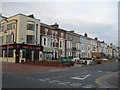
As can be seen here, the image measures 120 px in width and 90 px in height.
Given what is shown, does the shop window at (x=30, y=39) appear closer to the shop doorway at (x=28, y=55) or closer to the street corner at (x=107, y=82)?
the shop doorway at (x=28, y=55)

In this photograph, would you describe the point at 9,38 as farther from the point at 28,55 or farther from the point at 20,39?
the point at 28,55

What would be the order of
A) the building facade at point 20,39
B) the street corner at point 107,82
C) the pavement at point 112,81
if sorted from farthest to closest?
the building facade at point 20,39 < the pavement at point 112,81 < the street corner at point 107,82

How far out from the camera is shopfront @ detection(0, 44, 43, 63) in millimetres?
33438

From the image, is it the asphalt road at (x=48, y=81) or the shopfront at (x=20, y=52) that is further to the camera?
the shopfront at (x=20, y=52)

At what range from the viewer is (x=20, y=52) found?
3347cm

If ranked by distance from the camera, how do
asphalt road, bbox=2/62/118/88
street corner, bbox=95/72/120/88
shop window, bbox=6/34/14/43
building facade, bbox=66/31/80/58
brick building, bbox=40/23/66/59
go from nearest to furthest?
asphalt road, bbox=2/62/118/88, street corner, bbox=95/72/120/88, shop window, bbox=6/34/14/43, brick building, bbox=40/23/66/59, building facade, bbox=66/31/80/58

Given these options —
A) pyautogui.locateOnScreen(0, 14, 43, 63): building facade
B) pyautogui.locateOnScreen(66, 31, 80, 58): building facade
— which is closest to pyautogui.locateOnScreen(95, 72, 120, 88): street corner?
pyautogui.locateOnScreen(0, 14, 43, 63): building facade

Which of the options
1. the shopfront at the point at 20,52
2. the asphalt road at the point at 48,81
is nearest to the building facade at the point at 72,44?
the shopfront at the point at 20,52

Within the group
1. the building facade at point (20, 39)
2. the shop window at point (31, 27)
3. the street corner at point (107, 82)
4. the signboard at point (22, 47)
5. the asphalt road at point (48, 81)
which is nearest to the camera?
the asphalt road at point (48, 81)

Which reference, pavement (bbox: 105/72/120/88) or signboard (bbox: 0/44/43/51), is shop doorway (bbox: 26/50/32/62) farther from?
pavement (bbox: 105/72/120/88)

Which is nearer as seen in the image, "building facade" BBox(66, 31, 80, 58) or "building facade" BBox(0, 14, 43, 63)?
"building facade" BBox(0, 14, 43, 63)

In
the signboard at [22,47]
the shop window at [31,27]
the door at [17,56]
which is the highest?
the shop window at [31,27]

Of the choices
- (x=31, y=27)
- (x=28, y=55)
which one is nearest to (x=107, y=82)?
(x=28, y=55)

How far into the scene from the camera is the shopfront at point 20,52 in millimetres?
33438
